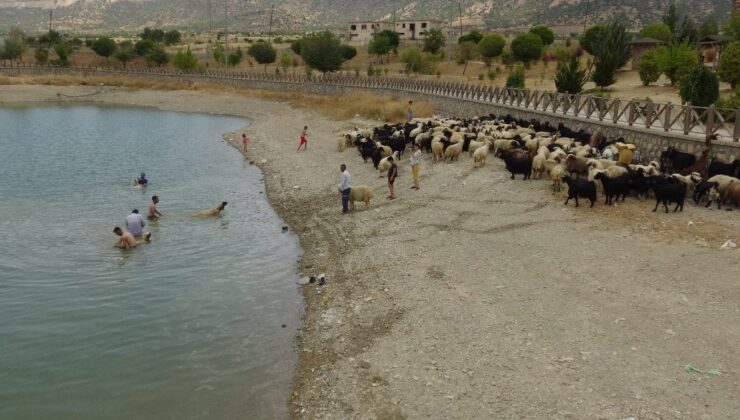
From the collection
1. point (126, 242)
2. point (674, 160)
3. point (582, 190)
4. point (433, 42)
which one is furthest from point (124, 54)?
point (582, 190)

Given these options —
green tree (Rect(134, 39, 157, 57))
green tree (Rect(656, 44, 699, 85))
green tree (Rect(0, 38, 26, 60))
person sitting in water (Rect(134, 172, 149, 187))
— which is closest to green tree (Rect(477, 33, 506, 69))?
green tree (Rect(656, 44, 699, 85))

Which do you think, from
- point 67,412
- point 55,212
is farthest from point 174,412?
point 55,212

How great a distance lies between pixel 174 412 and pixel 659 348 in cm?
783

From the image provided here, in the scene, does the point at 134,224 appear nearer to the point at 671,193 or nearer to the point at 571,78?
the point at 671,193

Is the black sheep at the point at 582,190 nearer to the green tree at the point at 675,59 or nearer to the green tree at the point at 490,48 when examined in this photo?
the green tree at the point at 675,59

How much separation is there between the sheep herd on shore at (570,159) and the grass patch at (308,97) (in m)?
12.5

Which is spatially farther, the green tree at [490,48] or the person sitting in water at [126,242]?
the green tree at [490,48]

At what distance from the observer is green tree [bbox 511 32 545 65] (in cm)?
6419

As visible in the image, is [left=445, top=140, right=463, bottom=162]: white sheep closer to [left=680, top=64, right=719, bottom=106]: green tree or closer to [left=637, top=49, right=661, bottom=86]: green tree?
[left=680, top=64, right=719, bottom=106]: green tree

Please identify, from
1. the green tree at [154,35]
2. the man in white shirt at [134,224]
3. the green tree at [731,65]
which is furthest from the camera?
the green tree at [154,35]

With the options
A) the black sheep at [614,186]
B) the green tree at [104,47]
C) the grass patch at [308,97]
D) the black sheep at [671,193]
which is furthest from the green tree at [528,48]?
the green tree at [104,47]

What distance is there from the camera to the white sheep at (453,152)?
24.5 meters

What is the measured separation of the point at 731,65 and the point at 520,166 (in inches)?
827

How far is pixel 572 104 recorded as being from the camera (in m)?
29.0
